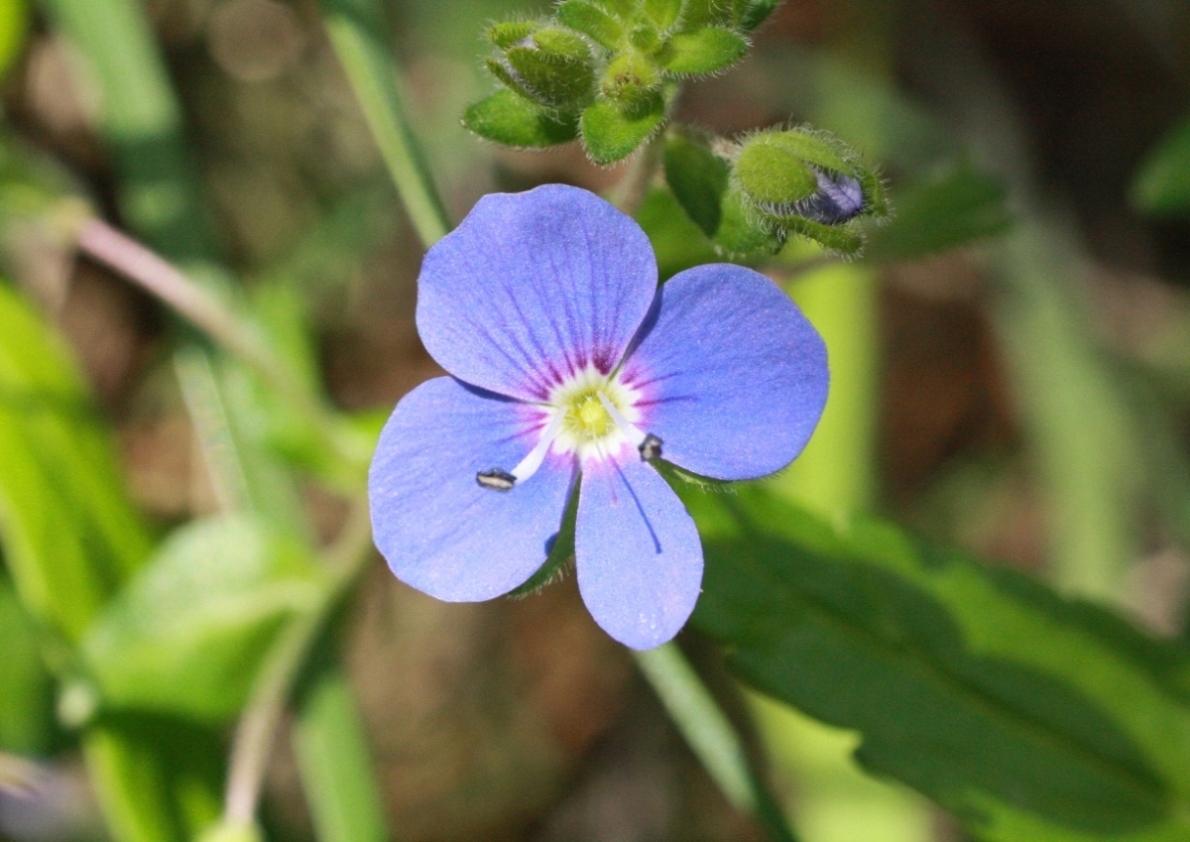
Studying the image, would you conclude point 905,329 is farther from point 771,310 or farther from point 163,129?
point 771,310

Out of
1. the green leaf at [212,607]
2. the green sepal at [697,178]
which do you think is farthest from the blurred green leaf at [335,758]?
the green sepal at [697,178]

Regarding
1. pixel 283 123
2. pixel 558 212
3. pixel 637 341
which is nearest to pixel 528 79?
pixel 558 212

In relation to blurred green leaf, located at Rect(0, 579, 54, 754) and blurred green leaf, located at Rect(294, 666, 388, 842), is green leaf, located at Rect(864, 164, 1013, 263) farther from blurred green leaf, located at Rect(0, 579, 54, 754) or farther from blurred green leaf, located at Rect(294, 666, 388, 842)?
blurred green leaf, located at Rect(0, 579, 54, 754)

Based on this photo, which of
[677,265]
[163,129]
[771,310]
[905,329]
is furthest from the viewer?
[905,329]

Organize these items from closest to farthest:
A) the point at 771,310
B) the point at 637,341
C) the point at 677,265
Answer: the point at 771,310 < the point at 637,341 < the point at 677,265

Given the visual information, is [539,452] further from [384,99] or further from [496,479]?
[384,99]
